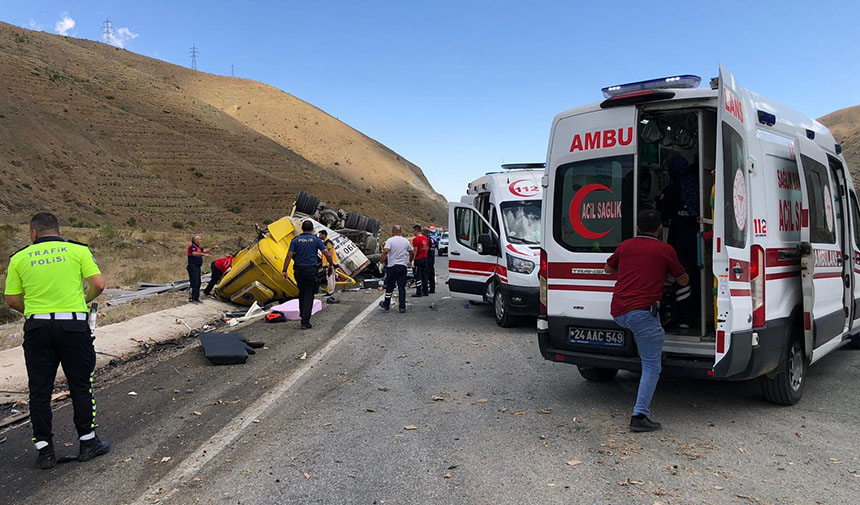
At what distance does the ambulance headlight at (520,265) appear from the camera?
10.3 metres

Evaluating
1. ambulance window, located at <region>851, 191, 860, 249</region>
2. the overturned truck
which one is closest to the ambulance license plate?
ambulance window, located at <region>851, 191, 860, 249</region>

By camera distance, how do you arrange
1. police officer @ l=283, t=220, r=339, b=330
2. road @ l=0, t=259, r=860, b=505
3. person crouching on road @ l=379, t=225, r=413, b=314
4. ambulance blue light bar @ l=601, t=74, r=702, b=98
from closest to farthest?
road @ l=0, t=259, r=860, b=505, ambulance blue light bar @ l=601, t=74, r=702, b=98, police officer @ l=283, t=220, r=339, b=330, person crouching on road @ l=379, t=225, r=413, b=314

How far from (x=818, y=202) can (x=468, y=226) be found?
6745mm

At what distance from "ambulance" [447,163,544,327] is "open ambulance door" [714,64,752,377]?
5.19 meters

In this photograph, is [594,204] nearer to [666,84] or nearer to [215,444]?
[666,84]

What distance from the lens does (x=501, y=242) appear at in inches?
431

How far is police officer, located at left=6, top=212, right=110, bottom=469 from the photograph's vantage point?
4.88 metres

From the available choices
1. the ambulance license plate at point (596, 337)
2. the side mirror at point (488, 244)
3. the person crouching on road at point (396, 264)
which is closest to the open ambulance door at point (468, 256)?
the side mirror at point (488, 244)

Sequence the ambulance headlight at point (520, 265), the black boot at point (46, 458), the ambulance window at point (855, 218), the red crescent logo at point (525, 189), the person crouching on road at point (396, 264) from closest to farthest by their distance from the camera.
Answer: the black boot at point (46, 458) < the ambulance window at point (855, 218) < the ambulance headlight at point (520, 265) < the red crescent logo at point (525, 189) < the person crouching on road at point (396, 264)

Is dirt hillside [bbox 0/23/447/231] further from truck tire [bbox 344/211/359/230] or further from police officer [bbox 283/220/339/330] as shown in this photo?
police officer [bbox 283/220/339/330]

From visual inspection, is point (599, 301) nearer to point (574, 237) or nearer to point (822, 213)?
point (574, 237)

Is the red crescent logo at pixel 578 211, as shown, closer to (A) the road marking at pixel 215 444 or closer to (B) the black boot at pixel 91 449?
(A) the road marking at pixel 215 444

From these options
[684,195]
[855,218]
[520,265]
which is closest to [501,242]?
[520,265]

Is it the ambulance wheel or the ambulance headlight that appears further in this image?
the ambulance wheel
